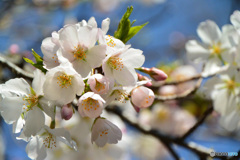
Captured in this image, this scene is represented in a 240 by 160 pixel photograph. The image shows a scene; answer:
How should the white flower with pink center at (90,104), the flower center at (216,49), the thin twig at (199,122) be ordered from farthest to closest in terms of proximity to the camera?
the thin twig at (199,122), the flower center at (216,49), the white flower with pink center at (90,104)

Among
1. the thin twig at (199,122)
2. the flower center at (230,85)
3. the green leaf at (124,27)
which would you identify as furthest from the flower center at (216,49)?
the green leaf at (124,27)

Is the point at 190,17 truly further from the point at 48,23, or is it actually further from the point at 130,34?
the point at 130,34

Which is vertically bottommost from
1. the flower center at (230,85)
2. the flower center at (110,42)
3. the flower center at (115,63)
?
the flower center at (230,85)

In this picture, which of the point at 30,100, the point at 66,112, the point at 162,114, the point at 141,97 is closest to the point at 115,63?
the point at 141,97

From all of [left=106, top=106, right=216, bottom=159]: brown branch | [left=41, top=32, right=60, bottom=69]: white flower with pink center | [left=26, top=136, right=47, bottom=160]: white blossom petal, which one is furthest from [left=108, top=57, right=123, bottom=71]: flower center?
[left=106, top=106, right=216, bottom=159]: brown branch

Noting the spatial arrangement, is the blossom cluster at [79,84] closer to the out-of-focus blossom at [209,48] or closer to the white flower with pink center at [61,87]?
the white flower with pink center at [61,87]
